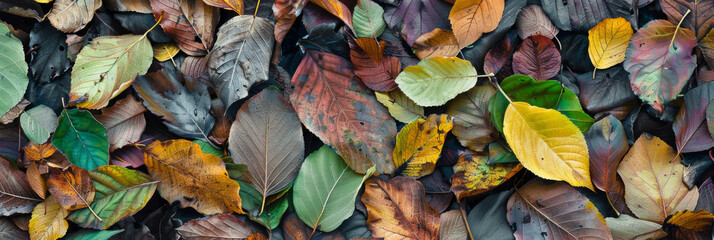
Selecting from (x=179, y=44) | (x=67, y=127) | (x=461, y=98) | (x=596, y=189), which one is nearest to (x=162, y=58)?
(x=179, y=44)

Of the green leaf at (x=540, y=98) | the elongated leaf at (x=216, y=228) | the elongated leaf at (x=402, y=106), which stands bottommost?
the elongated leaf at (x=216, y=228)

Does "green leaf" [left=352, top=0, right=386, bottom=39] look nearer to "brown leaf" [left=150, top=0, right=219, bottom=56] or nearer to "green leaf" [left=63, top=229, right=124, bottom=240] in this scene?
"brown leaf" [left=150, top=0, right=219, bottom=56]

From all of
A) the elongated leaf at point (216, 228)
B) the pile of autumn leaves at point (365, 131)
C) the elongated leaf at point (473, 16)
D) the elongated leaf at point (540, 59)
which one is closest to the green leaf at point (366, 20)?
the pile of autumn leaves at point (365, 131)

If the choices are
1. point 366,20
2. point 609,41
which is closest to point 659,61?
point 609,41

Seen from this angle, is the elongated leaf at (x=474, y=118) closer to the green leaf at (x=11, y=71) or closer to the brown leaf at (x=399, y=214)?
the brown leaf at (x=399, y=214)

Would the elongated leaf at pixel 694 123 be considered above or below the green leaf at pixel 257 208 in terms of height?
above

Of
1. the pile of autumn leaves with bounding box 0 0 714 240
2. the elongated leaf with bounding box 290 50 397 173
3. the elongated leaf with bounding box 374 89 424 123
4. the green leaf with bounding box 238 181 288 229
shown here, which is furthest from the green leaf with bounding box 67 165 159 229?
the elongated leaf with bounding box 374 89 424 123

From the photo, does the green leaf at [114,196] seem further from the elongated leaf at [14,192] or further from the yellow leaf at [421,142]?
the yellow leaf at [421,142]
